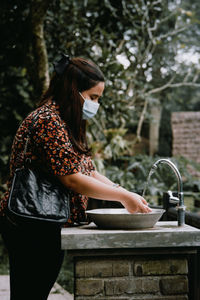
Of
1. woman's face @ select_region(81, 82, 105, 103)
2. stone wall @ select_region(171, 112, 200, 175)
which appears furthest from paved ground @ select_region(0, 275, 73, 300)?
stone wall @ select_region(171, 112, 200, 175)

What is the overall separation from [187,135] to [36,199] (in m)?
5.75

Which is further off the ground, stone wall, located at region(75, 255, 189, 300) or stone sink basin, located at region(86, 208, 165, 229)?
stone sink basin, located at region(86, 208, 165, 229)

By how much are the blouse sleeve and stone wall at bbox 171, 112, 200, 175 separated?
18.2ft

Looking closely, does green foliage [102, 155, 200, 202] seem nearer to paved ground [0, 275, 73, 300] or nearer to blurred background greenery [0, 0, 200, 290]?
blurred background greenery [0, 0, 200, 290]

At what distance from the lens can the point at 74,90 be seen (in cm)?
182

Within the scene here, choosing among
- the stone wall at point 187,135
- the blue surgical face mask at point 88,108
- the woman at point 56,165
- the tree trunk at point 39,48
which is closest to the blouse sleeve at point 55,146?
the woman at point 56,165

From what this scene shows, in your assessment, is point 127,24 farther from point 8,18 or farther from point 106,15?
point 8,18

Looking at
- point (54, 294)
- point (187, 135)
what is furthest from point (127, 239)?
point (187, 135)

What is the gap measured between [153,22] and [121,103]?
169 centimetres

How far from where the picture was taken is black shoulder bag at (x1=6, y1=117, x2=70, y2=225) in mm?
1588

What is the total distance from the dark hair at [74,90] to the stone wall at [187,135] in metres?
5.34

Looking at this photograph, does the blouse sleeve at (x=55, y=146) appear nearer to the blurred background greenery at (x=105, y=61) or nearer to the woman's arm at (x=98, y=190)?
the woman's arm at (x=98, y=190)

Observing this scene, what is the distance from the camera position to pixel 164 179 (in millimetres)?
5773

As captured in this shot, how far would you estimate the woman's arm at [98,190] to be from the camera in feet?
5.49
